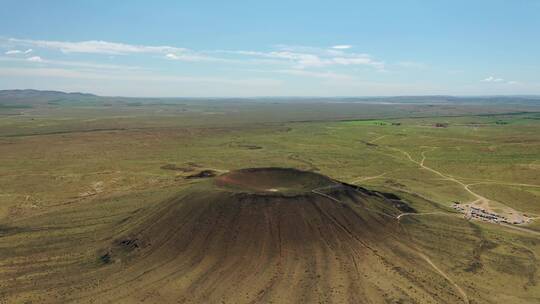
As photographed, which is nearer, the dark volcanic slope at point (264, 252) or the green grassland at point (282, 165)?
the dark volcanic slope at point (264, 252)

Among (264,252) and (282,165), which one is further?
(282,165)

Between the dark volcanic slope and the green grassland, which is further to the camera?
the green grassland

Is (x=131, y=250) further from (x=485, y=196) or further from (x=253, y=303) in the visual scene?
(x=485, y=196)

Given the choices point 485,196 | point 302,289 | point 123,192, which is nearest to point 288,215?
point 302,289

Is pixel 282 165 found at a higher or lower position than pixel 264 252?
higher
